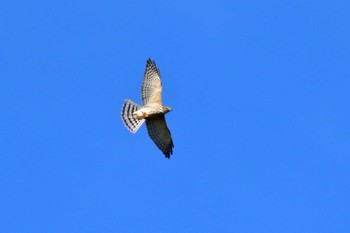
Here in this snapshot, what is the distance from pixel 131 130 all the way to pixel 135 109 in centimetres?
68

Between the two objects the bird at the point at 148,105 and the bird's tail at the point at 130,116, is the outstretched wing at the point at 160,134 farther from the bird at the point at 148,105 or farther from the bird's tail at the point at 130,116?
the bird's tail at the point at 130,116

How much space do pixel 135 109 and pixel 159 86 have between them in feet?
3.23

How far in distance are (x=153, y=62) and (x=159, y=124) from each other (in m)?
1.85

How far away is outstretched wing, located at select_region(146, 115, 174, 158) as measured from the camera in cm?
12291

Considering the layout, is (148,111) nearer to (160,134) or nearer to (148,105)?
(148,105)

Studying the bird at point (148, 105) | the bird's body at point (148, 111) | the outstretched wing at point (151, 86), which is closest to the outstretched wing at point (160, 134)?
the bird at point (148, 105)

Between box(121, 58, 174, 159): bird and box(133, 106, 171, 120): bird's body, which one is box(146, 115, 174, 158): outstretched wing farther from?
box(133, 106, 171, 120): bird's body

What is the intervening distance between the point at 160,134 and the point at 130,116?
108 centimetres

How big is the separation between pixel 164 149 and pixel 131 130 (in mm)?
1231

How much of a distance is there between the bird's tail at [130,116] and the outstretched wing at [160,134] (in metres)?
0.37

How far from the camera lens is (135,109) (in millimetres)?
122750

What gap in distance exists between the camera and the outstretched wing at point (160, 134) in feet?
403

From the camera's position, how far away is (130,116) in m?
123

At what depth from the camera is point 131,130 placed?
402 feet
